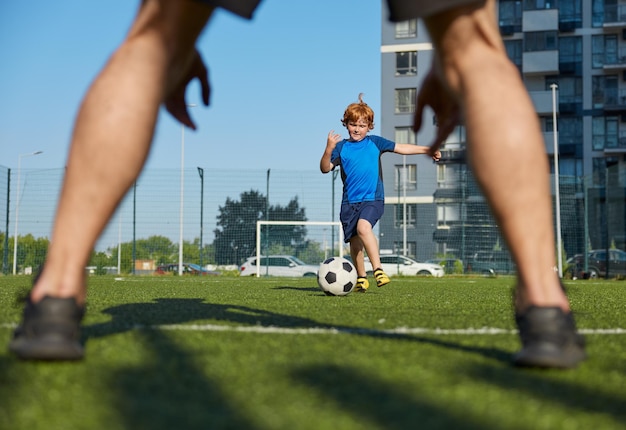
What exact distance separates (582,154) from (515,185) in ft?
132

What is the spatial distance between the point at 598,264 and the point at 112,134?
811 inches

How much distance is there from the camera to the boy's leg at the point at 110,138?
1.75m

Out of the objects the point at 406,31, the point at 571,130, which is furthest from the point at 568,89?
the point at 406,31

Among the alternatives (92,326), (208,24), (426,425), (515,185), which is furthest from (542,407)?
(92,326)

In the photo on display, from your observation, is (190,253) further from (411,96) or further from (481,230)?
(411,96)

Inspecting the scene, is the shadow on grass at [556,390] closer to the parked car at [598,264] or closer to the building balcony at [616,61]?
the parked car at [598,264]

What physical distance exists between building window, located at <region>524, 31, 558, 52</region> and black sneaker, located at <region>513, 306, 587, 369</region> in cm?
4076

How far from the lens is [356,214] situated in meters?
7.26

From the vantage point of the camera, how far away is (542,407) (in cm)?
125

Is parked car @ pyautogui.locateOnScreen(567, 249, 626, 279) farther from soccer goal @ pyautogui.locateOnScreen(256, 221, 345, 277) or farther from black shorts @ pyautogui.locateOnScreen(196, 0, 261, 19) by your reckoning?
black shorts @ pyautogui.locateOnScreen(196, 0, 261, 19)

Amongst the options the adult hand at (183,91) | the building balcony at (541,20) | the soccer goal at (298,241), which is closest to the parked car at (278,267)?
the soccer goal at (298,241)

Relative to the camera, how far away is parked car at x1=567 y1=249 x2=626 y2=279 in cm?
2007

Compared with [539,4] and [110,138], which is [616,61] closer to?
[539,4]

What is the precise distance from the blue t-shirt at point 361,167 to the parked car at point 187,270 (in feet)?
43.7
